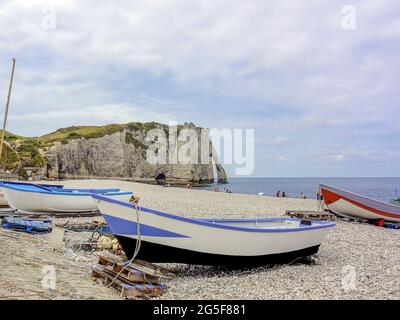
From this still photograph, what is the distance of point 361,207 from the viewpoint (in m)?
25.0

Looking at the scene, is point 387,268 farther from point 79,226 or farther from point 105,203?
point 79,226

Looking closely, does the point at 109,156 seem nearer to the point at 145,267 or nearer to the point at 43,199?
the point at 43,199

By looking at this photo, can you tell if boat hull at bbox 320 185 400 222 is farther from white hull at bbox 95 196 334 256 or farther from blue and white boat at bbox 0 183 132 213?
white hull at bbox 95 196 334 256

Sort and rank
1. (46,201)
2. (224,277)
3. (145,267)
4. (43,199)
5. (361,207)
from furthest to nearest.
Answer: (361,207) < (46,201) < (43,199) < (224,277) < (145,267)

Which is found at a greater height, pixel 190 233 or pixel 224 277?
pixel 190 233

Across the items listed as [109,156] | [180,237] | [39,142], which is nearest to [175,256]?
[180,237]

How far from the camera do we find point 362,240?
18.4 m

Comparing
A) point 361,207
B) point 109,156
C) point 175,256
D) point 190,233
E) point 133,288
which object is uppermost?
point 109,156

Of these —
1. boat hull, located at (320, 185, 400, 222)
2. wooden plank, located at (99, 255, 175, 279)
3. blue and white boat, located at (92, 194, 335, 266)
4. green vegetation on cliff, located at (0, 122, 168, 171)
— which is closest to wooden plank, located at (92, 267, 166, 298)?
wooden plank, located at (99, 255, 175, 279)

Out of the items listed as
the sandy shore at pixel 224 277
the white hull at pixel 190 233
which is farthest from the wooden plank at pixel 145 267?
the white hull at pixel 190 233

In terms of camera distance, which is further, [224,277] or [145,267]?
[224,277]

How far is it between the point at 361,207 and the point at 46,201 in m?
19.5

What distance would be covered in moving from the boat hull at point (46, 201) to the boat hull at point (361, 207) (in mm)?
14265

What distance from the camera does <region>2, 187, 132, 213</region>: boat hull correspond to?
2042 centimetres
